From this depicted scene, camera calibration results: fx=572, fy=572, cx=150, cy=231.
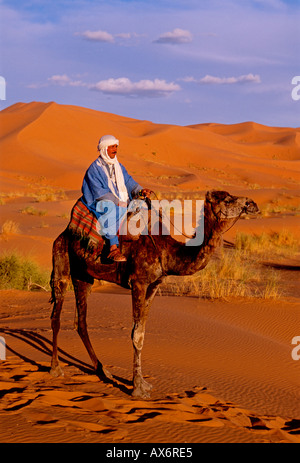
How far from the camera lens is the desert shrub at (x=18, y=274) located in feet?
48.6

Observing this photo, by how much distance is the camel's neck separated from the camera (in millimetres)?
5897

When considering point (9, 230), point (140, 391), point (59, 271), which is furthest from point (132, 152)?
point (140, 391)

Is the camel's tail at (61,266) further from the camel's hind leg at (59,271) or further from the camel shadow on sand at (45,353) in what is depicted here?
the camel shadow on sand at (45,353)

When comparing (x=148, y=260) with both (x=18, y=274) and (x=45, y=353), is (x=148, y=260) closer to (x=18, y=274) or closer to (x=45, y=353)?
(x=45, y=353)

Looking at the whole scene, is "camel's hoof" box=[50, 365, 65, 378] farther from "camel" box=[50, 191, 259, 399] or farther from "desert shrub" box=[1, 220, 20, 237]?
"desert shrub" box=[1, 220, 20, 237]

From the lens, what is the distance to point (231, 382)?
7270 mm

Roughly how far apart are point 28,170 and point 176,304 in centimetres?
5112

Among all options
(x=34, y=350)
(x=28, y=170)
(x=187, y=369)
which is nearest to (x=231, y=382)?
(x=187, y=369)

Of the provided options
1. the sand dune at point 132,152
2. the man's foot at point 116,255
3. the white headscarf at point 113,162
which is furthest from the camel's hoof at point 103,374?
the sand dune at point 132,152

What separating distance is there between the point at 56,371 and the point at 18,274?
8.46 metres

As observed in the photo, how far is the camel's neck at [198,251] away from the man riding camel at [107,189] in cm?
72

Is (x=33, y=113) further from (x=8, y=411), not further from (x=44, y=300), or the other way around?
(x=8, y=411)

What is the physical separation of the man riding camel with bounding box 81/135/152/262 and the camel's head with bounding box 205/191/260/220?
42.8 inches

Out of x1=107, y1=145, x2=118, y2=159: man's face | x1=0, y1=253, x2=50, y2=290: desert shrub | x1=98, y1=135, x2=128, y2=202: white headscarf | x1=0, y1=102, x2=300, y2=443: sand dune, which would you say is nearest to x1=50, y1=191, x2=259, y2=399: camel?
x1=0, y1=102, x2=300, y2=443: sand dune
